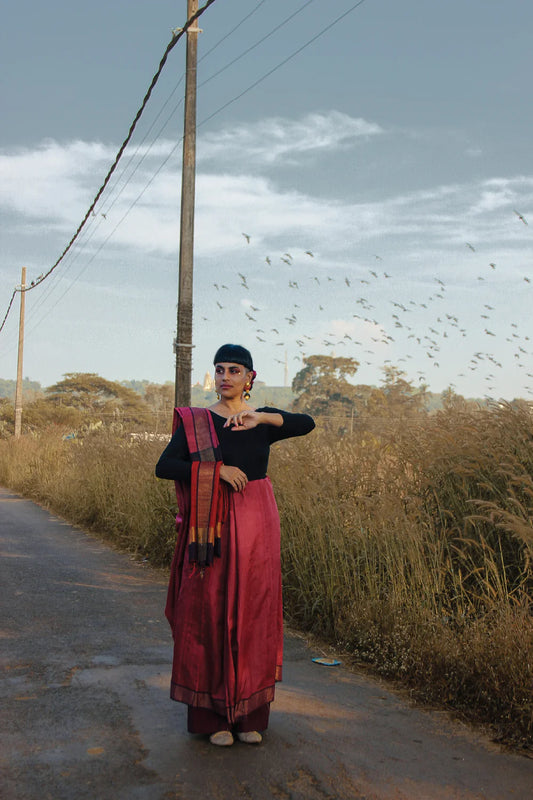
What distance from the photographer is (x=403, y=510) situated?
634 centimetres

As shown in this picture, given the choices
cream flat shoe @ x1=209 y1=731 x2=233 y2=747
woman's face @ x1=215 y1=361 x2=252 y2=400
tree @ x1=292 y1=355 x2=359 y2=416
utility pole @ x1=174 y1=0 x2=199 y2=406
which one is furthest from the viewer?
tree @ x1=292 y1=355 x2=359 y2=416

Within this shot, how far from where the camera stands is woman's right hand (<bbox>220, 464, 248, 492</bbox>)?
167 inches

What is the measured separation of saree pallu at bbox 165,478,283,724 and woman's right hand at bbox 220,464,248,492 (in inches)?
3.9

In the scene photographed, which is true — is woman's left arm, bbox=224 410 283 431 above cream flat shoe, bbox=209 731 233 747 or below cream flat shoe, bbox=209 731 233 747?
above

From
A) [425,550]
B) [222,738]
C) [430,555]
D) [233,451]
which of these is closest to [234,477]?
[233,451]

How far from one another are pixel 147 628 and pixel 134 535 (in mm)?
4551

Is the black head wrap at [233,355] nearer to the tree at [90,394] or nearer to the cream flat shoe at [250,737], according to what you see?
the cream flat shoe at [250,737]

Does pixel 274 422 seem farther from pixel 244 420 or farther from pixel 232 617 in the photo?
pixel 232 617

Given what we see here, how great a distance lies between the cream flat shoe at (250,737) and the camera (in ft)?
13.8

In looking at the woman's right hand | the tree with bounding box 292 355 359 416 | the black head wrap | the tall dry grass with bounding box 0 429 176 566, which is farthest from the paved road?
the tree with bounding box 292 355 359 416

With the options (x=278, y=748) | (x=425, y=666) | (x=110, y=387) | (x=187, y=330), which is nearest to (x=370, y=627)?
(x=425, y=666)

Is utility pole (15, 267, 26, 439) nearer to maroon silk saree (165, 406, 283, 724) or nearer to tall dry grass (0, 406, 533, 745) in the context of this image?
tall dry grass (0, 406, 533, 745)

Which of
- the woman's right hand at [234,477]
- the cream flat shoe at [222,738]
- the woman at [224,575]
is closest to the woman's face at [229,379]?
the woman at [224,575]

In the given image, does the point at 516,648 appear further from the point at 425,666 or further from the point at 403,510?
the point at 403,510
